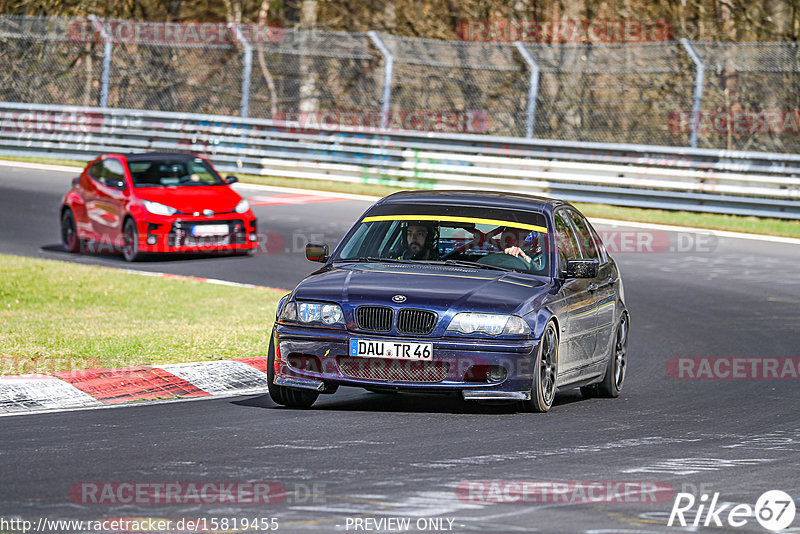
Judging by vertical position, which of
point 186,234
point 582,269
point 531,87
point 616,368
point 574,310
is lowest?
point 186,234

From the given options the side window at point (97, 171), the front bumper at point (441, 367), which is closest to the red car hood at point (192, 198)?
the side window at point (97, 171)

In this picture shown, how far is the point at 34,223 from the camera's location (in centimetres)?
2258

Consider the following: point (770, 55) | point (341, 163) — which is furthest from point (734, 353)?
point (341, 163)

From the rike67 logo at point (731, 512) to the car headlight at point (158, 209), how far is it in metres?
12.9

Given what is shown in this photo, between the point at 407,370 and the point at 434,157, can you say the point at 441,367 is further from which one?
the point at 434,157

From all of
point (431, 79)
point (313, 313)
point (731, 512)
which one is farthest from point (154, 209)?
point (731, 512)

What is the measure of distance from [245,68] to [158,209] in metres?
11.2

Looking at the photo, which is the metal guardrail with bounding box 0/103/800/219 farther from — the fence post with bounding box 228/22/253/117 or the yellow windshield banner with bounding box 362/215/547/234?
the yellow windshield banner with bounding box 362/215/547/234

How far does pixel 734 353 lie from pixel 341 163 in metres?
16.5

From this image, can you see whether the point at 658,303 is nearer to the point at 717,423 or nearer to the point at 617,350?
the point at 617,350

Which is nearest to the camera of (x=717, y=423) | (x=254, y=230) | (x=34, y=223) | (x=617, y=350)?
(x=717, y=423)

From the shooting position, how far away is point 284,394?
9195 millimetres

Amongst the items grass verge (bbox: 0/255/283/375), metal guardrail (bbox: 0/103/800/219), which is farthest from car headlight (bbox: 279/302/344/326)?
metal guardrail (bbox: 0/103/800/219)

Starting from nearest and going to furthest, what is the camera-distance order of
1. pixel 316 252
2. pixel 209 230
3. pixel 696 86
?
pixel 316 252
pixel 209 230
pixel 696 86
